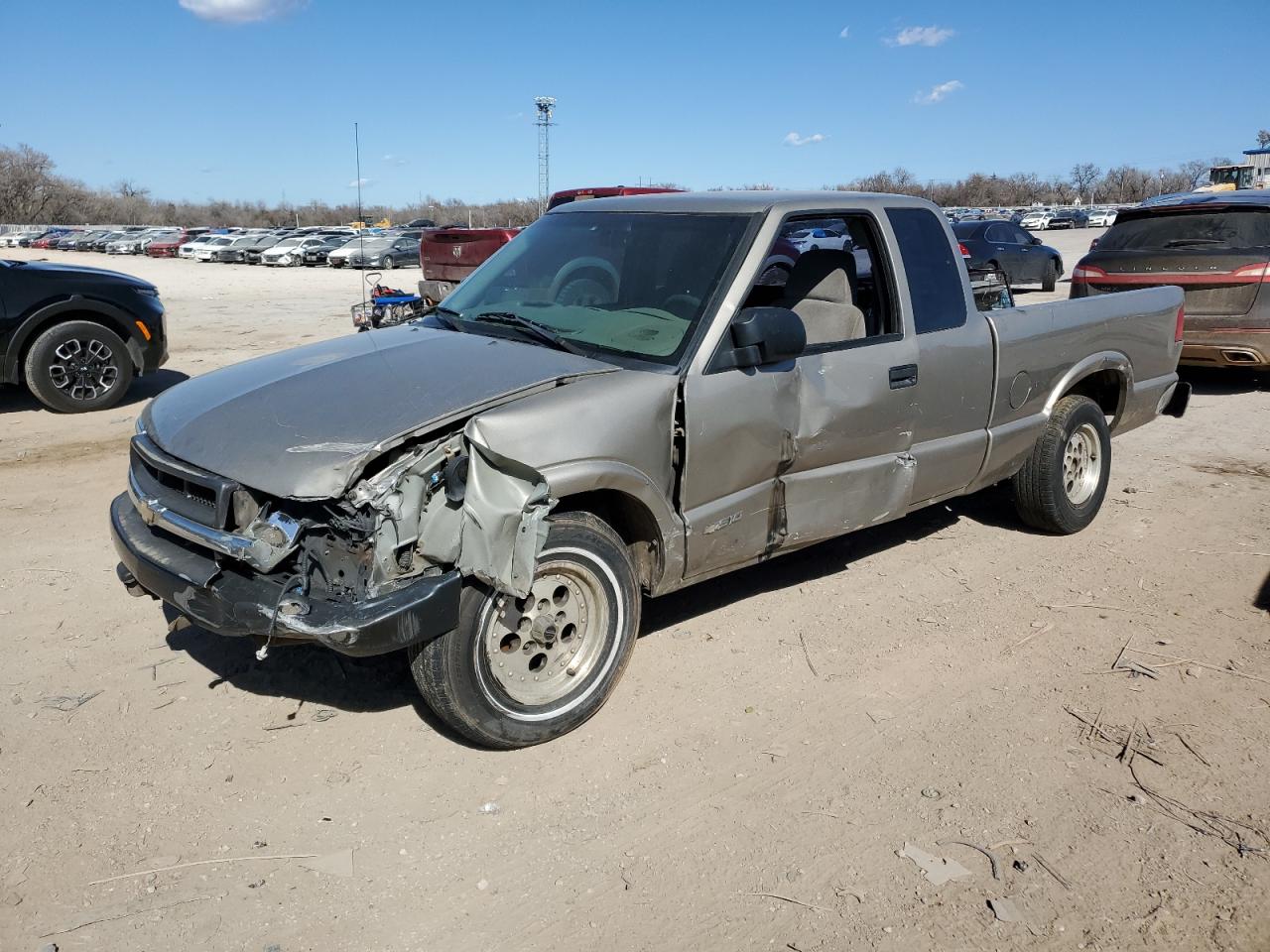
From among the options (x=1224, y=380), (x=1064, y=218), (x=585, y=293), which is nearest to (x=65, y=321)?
(x=585, y=293)

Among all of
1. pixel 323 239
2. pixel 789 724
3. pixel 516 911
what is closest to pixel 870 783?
pixel 789 724

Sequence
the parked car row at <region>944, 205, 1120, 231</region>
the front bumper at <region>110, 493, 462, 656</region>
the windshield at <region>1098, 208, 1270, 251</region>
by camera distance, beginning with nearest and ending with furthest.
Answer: the front bumper at <region>110, 493, 462, 656</region>, the windshield at <region>1098, 208, 1270, 251</region>, the parked car row at <region>944, 205, 1120, 231</region>

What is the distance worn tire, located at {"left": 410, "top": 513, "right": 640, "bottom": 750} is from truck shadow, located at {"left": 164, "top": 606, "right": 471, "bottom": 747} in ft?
1.14

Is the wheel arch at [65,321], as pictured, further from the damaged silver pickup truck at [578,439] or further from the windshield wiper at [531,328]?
the windshield wiper at [531,328]

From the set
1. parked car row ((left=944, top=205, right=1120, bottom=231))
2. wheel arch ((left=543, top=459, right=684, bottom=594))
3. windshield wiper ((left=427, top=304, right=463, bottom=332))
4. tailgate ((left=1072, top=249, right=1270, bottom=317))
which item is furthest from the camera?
parked car row ((left=944, top=205, right=1120, bottom=231))

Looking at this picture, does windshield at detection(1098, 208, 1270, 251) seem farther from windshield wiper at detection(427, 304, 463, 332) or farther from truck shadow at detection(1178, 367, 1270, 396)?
windshield wiper at detection(427, 304, 463, 332)

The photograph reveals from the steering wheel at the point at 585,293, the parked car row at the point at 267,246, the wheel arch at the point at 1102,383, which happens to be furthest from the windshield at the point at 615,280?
the parked car row at the point at 267,246

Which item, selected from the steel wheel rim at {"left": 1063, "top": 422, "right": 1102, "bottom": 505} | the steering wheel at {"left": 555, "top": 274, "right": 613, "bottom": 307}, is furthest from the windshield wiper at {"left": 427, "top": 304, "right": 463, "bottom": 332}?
the steel wheel rim at {"left": 1063, "top": 422, "right": 1102, "bottom": 505}

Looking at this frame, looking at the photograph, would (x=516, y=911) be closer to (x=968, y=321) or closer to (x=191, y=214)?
(x=968, y=321)

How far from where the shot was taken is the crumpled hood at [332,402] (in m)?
3.20

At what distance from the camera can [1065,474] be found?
5793 mm

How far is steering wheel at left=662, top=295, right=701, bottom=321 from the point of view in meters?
4.02

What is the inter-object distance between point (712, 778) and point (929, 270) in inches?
107

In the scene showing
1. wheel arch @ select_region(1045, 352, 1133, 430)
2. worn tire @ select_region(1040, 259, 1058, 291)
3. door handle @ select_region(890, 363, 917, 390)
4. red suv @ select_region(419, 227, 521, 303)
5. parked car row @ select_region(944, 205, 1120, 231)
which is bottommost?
wheel arch @ select_region(1045, 352, 1133, 430)
